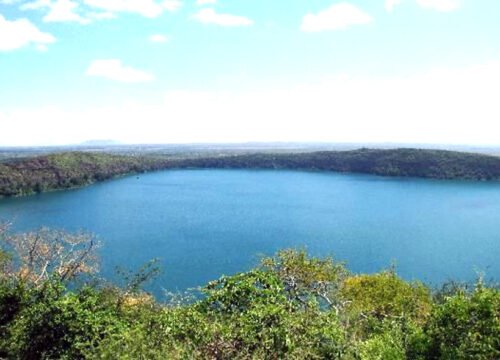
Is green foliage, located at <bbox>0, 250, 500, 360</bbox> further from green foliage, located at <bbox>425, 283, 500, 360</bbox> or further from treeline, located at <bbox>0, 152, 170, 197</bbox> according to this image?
treeline, located at <bbox>0, 152, 170, 197</bbox>

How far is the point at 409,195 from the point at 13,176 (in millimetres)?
69665

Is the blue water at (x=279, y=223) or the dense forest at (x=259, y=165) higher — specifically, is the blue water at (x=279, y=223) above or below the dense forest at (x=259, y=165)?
below

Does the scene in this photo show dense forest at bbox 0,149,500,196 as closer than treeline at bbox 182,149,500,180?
Yes

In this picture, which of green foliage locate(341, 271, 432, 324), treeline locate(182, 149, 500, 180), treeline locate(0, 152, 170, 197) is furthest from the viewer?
treeline locate(182, 149, 500, 180)

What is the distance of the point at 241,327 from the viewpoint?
32.1ft

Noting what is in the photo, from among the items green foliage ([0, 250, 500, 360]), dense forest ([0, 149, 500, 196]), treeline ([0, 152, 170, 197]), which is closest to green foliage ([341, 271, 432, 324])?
green foliage ([0, 250, 500, 360])

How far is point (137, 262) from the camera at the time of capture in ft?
132

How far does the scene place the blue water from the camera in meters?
39.4

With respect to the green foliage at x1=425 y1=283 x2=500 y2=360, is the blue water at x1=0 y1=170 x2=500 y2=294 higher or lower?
lower

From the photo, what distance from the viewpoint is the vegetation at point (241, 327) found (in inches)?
357

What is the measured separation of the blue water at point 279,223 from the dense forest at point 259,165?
545cm

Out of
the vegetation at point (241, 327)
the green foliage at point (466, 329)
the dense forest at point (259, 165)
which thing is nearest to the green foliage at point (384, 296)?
the vegetation at point (241, 327)

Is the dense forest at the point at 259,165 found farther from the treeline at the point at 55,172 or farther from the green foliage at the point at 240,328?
the green foliage at the point at 240,328

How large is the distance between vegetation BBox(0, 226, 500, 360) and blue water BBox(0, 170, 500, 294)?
10.4 m
